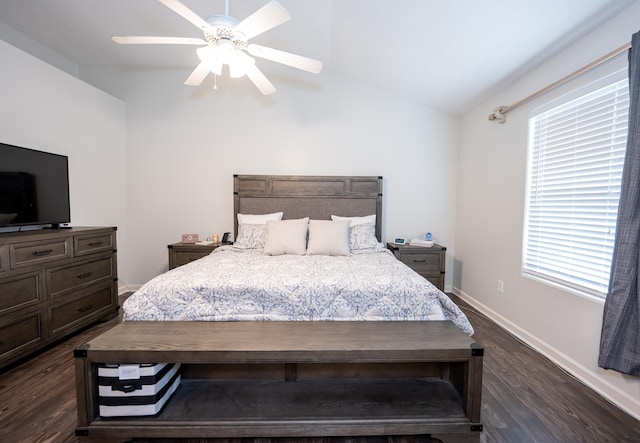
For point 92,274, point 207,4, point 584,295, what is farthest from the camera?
point 92,274

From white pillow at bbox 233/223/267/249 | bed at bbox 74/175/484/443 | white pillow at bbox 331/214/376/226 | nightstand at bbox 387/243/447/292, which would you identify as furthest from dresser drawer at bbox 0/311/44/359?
nightstand at bbox 387/243/447/292

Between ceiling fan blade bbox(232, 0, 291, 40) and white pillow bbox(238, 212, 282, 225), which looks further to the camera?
white pillow bbox(238, 212, 282, 225)

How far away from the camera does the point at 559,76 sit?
2.15 meters

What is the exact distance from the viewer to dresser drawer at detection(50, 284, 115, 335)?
2.29 metres

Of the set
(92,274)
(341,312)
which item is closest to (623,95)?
(341,312)

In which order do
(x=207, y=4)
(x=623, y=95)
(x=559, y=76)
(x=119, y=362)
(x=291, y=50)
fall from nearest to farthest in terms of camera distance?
(x=119, y=362), (x=623, y=95), (x=559, y=76), (x=207, y=4), (x=291, y=50)

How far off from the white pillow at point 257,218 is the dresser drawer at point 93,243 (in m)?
1.33

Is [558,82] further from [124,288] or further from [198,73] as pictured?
[124,288]

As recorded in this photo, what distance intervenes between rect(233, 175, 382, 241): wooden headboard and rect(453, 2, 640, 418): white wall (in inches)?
47.6

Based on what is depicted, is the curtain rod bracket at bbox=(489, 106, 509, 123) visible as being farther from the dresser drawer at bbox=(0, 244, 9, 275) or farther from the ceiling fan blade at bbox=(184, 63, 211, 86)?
the dresser drawer at bbox=(0, 244, 9, 275)

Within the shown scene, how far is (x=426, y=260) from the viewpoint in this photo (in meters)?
3.29

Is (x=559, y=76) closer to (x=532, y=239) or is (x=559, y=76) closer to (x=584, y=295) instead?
(x=532, y=239)

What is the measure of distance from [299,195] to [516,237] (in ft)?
Answer: 7.97

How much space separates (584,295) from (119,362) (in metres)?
2.93
